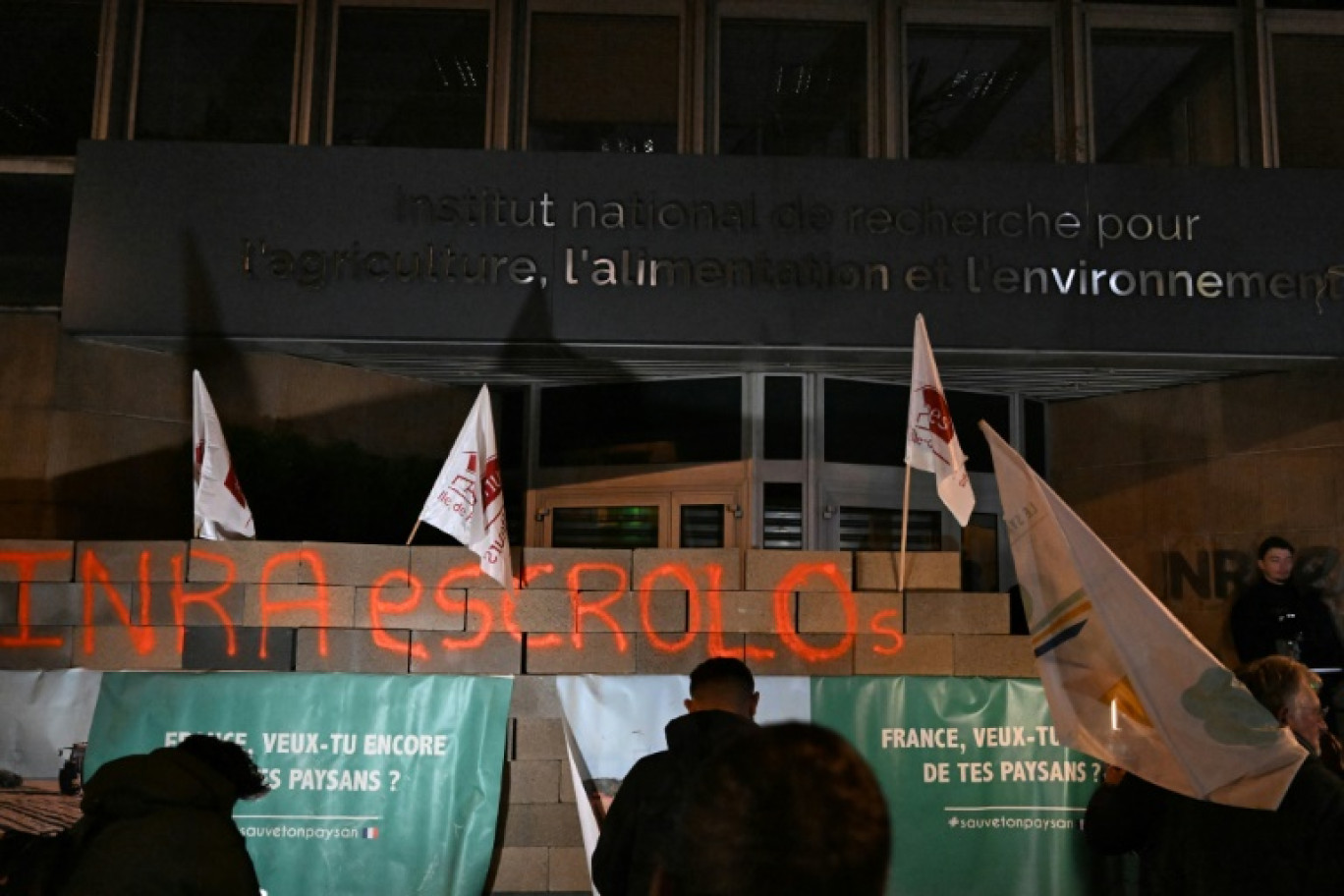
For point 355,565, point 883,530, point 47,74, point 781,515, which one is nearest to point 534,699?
point 355,565

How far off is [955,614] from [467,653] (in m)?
2.66

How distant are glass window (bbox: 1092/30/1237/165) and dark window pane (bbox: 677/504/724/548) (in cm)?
420

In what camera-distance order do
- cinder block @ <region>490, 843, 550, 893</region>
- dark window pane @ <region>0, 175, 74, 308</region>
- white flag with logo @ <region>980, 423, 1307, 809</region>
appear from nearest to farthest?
1. white flag with logo @ <region>980, 423, 1307, 809</region>
2. cinder block @ <region>490, 843, 550, 893</region>
3. dark window pane @ <region>0, 175, 74, 308</region>

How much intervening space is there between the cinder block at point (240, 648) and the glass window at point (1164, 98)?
7.39 metres

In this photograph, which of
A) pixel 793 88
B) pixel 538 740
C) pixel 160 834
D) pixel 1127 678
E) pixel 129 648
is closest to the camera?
pixel 160 834

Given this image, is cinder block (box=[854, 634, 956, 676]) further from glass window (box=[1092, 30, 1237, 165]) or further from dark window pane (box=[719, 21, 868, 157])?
glass window (box=[1092, 30, 1237, 165])

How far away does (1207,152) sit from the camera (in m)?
11.1

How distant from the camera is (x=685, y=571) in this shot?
7609 millimetres

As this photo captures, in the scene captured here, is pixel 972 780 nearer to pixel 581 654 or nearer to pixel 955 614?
pixel 955 614

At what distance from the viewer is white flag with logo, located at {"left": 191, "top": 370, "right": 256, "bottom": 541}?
8125 mm

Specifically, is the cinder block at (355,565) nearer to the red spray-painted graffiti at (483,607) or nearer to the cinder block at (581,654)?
the red spray-painted graffiti at (483,607)

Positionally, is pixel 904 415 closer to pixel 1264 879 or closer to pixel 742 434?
pixel 742 434

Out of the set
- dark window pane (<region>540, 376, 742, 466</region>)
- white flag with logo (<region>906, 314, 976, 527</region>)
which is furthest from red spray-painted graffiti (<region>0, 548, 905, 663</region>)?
dark window pane (<region>540, 376, 742, 466</region>)

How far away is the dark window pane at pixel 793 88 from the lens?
11.0 meters
